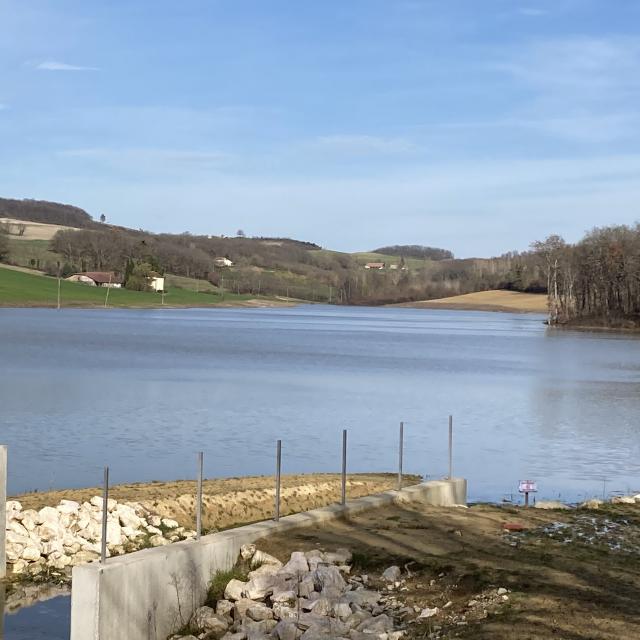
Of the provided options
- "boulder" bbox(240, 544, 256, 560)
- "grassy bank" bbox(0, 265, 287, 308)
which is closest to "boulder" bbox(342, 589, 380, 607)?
"boulder" bbox(240, 544, 256, 560)

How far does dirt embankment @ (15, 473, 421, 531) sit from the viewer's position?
1585 cm

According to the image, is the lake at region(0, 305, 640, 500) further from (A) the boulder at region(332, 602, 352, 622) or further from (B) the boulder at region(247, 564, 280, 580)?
(A) the boulder at region(332, 602, 352, 622)

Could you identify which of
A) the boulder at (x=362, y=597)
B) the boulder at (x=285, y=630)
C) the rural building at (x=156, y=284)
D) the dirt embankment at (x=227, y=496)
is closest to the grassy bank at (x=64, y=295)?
the rural building at (x=156, y=284)

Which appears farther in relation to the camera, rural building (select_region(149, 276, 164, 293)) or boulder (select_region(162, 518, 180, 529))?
rural building (select_region(149, 276, 164, 293))

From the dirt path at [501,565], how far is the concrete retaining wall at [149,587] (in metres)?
0.64

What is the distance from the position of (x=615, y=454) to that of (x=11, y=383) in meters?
22.2

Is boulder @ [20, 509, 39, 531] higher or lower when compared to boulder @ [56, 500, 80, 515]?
lower

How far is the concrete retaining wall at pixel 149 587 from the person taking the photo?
9.90 m

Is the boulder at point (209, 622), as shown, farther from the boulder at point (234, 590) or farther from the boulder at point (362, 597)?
the boulder at point (362, 597)

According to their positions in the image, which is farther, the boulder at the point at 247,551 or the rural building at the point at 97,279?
the rural building at the point at 97,279

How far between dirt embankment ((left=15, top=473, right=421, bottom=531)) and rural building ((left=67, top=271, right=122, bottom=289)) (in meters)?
166

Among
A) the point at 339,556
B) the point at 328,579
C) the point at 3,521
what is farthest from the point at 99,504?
the point at 328,579

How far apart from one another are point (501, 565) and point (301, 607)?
87.3 inches

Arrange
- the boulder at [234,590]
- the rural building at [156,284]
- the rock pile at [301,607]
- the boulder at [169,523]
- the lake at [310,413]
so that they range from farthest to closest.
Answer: the rural building at [156,284] < the lake at [310,413] < the boulder at [169,523] < the boulder at [234,590] < the rock pile at [301,607]
